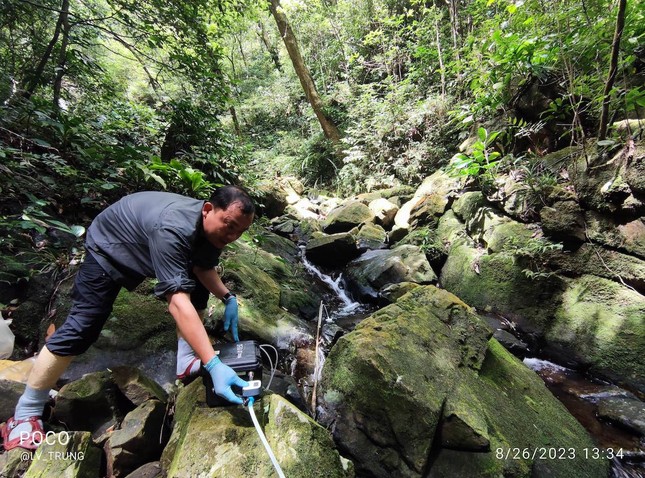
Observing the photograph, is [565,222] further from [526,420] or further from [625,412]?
[526,420]

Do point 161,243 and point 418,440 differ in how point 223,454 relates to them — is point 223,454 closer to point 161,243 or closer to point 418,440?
point 161,243

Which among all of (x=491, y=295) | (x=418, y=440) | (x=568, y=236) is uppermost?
(x=418, y=440)

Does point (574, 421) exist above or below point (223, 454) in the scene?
below

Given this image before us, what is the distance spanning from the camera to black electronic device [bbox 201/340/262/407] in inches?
78.8

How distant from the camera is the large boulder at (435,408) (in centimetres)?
244

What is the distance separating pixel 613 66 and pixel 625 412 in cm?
410

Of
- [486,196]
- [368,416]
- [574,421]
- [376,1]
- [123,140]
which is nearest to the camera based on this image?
[368,416]

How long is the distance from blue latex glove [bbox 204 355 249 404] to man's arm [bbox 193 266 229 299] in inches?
41.5

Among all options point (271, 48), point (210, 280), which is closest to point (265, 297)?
point (210, 280)

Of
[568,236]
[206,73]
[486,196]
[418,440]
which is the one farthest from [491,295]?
[206,73]

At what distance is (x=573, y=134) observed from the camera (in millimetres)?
5184

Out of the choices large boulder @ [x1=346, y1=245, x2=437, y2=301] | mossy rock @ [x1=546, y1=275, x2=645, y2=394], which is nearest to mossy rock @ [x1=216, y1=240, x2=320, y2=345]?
large boulder @ [x1=346, y1=245, x2=437, y2=301]

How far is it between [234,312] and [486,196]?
5708 mm

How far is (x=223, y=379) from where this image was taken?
73.5 inches
